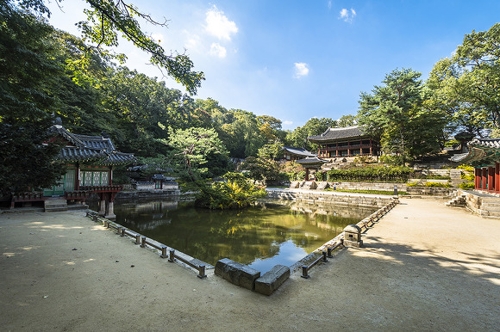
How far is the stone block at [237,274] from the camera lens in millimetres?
3586

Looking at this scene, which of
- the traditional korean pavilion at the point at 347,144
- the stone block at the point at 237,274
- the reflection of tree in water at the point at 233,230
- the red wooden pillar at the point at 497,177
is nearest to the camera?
the stone block at the point at 237,274

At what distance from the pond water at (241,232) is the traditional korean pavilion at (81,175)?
2069 mm

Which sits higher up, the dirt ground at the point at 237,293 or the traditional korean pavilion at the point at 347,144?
the traditional korean pavilion at the point at 347,144

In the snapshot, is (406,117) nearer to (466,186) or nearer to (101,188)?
(466,186)

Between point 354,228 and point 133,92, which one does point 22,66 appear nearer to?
point 354,228

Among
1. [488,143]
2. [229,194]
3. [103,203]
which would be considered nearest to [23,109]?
[103,203]

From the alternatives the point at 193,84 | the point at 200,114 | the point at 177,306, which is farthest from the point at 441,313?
the point at 200,114

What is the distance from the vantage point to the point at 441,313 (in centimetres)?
299

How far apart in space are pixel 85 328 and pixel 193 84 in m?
4.48

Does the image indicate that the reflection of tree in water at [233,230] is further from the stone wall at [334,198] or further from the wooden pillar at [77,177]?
the stone wall at [334,198]

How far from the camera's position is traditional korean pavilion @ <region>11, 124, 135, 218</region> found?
33.7 ft

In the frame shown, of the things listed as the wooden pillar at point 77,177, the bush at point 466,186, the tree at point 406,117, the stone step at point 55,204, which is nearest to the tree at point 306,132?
the tree at point 406,117

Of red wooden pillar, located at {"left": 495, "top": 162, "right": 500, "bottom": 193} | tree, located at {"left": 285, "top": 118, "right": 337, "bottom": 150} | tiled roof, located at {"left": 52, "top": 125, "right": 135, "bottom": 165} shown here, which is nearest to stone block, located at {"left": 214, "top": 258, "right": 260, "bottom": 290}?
tiled roof, located at {"left": 52, "top": 125, "right": 135, "bottom": 165}

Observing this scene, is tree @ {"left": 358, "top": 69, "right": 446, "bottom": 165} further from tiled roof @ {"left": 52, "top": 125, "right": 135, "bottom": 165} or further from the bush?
tiled roof @ {"left": 52, "top": 125, "right": 135, "bottom": 165}
